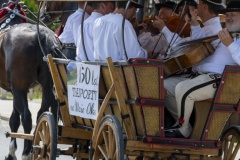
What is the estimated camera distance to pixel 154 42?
9484mm

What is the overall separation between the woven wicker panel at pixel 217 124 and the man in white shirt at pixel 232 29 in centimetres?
59

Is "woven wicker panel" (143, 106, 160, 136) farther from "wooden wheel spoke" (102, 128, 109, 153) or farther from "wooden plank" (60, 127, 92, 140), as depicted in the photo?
"wooden plank" (60, 127, 92, 140)

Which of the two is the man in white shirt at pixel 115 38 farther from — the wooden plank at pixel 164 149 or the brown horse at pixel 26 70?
the brown horse at pixel 26 70

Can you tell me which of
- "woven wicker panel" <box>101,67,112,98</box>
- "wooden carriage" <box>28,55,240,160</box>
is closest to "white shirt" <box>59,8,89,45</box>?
"woven wicker panel" <box>101,67,112,98</box>

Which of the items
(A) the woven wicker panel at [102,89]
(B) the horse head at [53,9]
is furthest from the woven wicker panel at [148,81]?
(B) the horse head at [53,9]

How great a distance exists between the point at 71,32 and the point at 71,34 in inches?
1.3

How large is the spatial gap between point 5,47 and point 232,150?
3672mm

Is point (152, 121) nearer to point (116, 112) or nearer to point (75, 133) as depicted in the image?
point (116, 112)

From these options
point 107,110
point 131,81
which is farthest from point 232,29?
point 107,110

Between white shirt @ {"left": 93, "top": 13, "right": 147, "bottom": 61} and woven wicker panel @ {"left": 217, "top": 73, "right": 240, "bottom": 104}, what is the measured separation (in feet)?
3.07

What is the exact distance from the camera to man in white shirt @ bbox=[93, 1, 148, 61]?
8375 mm

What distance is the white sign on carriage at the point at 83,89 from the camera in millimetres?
8711

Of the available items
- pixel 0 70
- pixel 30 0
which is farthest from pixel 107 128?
pixel 30 0

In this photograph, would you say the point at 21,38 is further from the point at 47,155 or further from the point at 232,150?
the point at 232,150
